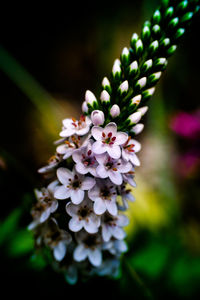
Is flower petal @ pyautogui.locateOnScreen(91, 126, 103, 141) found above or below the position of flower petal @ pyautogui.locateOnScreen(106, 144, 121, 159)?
above

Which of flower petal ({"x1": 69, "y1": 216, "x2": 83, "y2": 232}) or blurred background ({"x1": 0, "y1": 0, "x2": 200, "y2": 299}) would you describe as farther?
blurred background ({"x1": 0, "y1": 0, "x2": 200, "y2": 299})

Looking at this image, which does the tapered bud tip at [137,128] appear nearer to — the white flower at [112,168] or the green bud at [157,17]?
the white flower at [112,168]

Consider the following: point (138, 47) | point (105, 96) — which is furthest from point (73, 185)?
point (138, 47)

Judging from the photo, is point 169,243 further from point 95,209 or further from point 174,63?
point 174,63

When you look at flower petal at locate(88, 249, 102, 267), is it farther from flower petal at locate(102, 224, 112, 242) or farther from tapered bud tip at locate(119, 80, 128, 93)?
tapered bud tip at locate(119, 80, 128, 93)

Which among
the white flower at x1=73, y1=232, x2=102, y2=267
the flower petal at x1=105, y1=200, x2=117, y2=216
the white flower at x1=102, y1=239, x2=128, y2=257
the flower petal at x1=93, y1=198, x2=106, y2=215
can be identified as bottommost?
the white flower at x1=102, y1=239, x2=128, y2=257

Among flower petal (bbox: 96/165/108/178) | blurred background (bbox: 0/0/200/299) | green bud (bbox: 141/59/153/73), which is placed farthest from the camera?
blurred background (bbox: 0/0/200/299)

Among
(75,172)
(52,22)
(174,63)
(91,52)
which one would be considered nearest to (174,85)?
(174,63)

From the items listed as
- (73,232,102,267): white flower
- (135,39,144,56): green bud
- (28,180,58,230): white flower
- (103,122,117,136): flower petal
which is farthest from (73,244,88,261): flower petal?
(135,39,144,56): green bud
